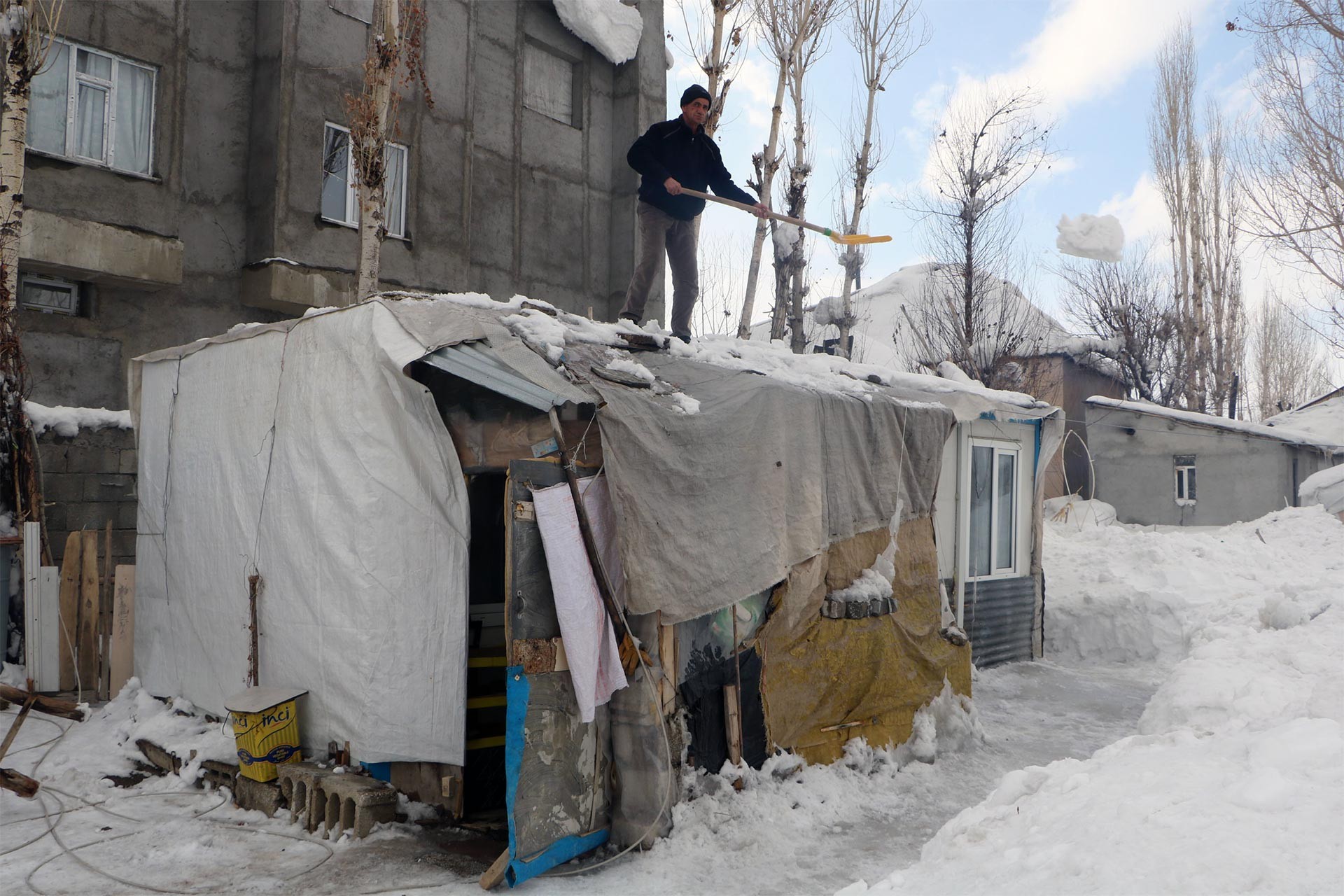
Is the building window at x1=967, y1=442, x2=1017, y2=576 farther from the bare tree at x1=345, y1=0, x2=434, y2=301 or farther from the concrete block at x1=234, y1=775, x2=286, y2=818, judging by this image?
the concrete block at x1=234, y1=775, x2=286, y2=818

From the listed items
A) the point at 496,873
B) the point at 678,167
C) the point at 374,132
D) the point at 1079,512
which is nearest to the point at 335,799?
the point at 496,873

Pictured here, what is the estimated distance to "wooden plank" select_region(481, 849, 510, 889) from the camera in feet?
13.6

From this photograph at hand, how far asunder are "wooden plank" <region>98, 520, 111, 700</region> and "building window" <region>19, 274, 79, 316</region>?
393 cm

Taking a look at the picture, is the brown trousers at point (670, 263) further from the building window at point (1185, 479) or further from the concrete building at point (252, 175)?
the building window at point (1185, 479)

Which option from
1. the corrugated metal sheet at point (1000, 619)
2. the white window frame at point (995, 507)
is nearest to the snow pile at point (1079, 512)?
the corrugated metal sheet at point (1000, 619)

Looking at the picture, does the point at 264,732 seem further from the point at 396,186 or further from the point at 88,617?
the point at 396,186

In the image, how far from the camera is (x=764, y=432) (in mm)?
5715

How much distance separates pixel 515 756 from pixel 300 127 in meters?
9.73

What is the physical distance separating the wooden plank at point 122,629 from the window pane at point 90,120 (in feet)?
18.4

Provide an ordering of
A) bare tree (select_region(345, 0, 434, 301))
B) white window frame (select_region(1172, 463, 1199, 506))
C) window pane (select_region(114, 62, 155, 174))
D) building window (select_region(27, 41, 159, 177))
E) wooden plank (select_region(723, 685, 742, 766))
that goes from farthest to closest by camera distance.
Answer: white window frame (select_region(1172, 463, 1199, 506)) < window pane (select_region(114, 62, 155, 174)) < building window (select_region(27, 41, 159, 177)) < bare tree (select_region(345, 0, 434, 301)) < wooden plank (select_region(723, 685, 742, 766))

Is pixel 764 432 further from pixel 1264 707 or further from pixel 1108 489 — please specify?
pixel 1108 489

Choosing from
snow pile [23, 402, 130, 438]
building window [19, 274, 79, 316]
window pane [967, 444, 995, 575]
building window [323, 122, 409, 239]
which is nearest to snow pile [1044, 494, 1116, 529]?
window pane [967, 444, 995, 575]

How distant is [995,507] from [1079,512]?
10.7 metres

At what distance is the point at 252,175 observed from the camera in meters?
11.4
